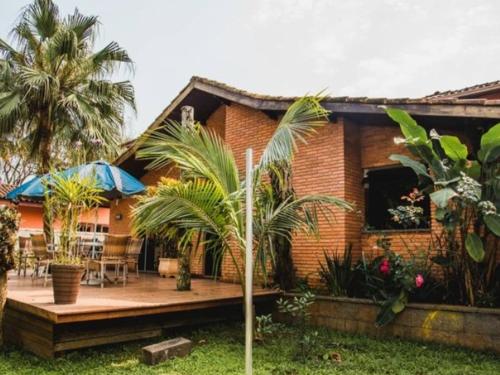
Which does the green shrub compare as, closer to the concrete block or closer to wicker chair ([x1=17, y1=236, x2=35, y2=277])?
the concrete block

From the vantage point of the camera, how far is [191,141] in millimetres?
5500

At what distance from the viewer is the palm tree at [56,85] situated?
10328 mm

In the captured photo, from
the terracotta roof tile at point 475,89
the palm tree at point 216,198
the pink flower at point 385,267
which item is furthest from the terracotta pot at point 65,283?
the terracotta roof tile at point 475,89

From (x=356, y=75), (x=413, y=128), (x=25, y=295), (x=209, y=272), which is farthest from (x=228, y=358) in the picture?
(x=356, y=75)

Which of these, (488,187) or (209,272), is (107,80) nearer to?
(209,272)

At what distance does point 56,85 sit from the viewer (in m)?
10.4

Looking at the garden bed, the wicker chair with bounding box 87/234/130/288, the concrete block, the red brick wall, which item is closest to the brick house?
the red brick wall

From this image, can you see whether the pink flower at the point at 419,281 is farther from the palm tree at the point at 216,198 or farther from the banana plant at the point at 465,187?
the palm tree at the point at 216,198

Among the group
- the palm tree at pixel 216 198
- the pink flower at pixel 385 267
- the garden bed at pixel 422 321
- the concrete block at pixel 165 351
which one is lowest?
the concrete block at pixel 165 351

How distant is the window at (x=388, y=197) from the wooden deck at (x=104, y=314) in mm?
2587

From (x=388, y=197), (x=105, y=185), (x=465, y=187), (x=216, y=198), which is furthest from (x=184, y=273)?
(x=465, y=187)

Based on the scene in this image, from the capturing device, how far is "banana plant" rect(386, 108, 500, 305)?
5.27 meters

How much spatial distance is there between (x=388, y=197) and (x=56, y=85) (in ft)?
27.8

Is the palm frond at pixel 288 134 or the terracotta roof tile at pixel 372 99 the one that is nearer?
the palm frond at pixel 288 134
